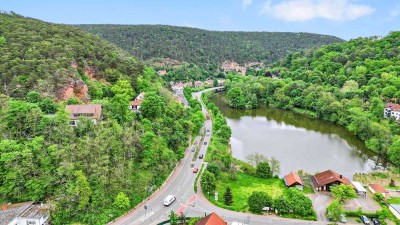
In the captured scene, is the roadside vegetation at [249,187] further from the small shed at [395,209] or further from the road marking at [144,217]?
the small shed at [395,209]

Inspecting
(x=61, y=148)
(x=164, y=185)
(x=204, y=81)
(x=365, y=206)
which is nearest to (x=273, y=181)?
(x=365, y=206)

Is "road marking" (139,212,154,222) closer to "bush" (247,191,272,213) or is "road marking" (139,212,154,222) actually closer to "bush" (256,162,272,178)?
"bush" (247,191,272,213)

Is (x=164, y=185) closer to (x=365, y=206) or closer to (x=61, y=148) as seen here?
(x=61, y=148)

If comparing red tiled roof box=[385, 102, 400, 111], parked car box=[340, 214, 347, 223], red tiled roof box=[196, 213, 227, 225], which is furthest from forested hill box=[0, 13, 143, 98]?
red tiled roof box=[385, 102, 400, 111]

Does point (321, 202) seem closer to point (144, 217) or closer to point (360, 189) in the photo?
point (360, 189)

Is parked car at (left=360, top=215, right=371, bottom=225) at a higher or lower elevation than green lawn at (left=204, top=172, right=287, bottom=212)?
higher

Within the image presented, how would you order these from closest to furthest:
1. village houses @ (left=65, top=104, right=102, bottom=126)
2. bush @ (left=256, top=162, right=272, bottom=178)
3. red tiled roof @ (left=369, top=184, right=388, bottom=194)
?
red tiled roof @ (left=369, top=184, right=388, bottom=194), village houses @ (left=65, top=104, right=102, bottom=126), bush @ (left=256, top=162, right=272, bottom=178)
